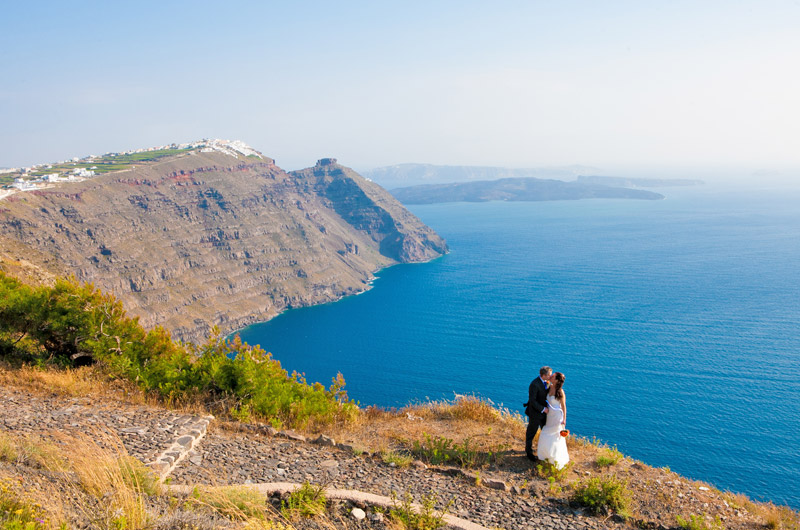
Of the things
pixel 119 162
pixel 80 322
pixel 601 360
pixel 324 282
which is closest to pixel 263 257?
pixel 324 282

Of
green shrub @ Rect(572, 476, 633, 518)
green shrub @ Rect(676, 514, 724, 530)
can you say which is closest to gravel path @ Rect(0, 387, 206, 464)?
green shrub @ Rect(572, 476, 633, 518)

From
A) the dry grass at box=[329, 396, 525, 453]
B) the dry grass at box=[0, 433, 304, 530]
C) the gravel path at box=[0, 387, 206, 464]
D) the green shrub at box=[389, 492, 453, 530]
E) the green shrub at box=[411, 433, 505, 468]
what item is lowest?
the dry grass at box=[329, 396, 525, 453]

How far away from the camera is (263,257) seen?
155250 mm

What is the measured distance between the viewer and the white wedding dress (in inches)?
399

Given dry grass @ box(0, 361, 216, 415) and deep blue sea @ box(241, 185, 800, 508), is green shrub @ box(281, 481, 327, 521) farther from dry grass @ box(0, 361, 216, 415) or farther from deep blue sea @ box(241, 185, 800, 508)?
deep blue sea @ box(241, 185, 800, 508)

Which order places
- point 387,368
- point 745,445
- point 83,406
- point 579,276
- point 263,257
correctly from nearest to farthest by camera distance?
point 83,406 → point 745,445 → point 387,368 → point 579,276 → point 263,257

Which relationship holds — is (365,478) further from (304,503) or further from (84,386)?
(84,386)

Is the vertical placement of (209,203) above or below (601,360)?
above

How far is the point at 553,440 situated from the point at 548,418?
1.56ft

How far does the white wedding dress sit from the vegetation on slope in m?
5.26

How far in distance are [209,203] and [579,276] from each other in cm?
12269

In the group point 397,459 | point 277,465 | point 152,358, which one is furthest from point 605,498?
point 152,358

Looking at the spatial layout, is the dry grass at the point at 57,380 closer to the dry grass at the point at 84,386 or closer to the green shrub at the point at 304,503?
the dry grass at the point at 84,386

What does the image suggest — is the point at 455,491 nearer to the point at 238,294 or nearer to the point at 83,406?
the point at 83,406
